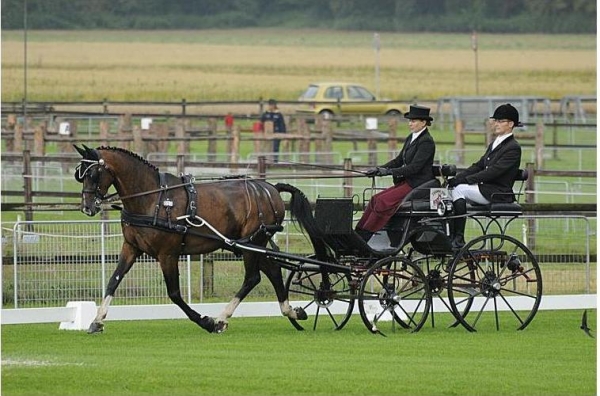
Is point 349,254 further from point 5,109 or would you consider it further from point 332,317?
point 5,109

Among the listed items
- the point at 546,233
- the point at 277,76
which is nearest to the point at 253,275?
the point at 546,233

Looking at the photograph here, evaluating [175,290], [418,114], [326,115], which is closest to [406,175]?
[418,114]

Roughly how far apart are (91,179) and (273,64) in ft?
251

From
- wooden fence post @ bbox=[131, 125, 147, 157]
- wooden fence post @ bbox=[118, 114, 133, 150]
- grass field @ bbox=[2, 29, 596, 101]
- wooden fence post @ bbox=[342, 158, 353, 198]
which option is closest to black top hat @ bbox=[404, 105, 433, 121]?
wooden fence post @ bbox=[342, 158, 353, 198]

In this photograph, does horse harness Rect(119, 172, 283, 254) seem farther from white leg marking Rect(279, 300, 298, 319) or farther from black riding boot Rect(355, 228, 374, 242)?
black riding boot Rect(355, 228, 374, 242)

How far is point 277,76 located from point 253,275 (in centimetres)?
6900

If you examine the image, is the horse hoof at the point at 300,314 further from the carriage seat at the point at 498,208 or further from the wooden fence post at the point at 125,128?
the wooden fence post at the point at 125,128

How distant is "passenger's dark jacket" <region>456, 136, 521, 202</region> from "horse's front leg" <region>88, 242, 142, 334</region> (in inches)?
116

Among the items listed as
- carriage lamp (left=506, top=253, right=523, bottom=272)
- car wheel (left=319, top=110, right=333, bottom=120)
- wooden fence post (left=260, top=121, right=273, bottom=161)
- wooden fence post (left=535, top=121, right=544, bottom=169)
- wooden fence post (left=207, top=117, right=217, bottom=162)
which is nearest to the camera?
carriage lamp (left=506, top=253, right=523, bottom=272)

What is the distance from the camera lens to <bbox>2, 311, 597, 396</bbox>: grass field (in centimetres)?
1070

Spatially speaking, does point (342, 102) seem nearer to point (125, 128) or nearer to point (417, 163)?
point (125, 128)

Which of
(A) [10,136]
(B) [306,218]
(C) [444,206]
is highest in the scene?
(A) [10,136]

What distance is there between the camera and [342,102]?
5328 cm

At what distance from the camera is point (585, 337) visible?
45.9ft
